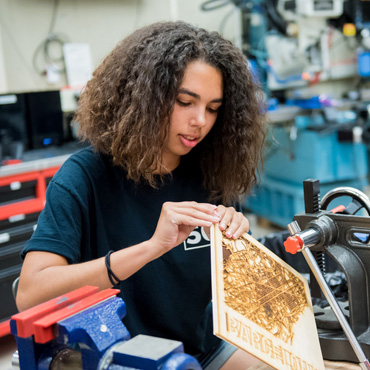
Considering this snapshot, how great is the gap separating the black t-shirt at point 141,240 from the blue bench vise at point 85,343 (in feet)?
1.51

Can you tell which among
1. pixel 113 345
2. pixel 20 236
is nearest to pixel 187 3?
pixel 20 236

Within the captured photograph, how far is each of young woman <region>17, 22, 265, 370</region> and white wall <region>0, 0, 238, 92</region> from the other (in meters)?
2.09

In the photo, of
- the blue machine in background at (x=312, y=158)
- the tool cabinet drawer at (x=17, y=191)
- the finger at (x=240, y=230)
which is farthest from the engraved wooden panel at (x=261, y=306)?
the blue machine in background at (x=312, y=158)

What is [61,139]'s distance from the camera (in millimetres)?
3064

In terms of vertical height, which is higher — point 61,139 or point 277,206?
point 61,139

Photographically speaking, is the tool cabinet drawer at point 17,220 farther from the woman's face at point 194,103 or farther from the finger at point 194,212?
the finger at point 194,212

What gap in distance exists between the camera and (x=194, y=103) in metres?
1.19

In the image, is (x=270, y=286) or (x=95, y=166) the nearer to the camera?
(x=270, y=286)

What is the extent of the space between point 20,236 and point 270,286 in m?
1.83

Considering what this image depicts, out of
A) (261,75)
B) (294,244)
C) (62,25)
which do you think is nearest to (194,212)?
(294,244)

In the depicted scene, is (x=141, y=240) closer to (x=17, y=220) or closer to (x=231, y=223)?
(x=231, y=223)

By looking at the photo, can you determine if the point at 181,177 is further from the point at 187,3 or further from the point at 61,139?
the point at 187,3

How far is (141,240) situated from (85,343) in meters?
0.62

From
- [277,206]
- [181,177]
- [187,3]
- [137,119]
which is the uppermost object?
[187,3]
